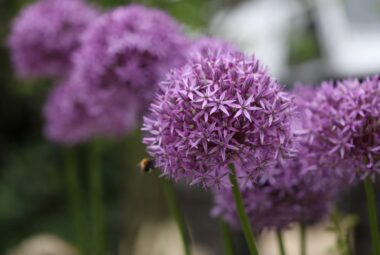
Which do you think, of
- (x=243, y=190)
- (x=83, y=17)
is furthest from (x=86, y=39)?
(x=243, y=190)

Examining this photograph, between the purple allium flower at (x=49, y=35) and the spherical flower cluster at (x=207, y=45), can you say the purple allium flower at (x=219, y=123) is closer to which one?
the spherical flower cluster at (x=207, y=45)

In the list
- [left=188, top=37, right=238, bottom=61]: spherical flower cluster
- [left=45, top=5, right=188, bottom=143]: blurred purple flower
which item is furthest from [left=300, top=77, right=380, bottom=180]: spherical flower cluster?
[left=45, top=5, right=188, bottom=143]: blurred purple flower

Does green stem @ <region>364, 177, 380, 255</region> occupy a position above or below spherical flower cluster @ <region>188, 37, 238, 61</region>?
below

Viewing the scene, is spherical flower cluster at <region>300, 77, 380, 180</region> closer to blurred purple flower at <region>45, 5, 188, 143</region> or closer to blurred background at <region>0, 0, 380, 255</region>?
blurred purple flower at <region>45, 5, 188, 143</region>

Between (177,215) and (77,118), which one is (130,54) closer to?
(177,215)

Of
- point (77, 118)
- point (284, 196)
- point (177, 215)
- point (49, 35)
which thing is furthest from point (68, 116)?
point (284, 196)

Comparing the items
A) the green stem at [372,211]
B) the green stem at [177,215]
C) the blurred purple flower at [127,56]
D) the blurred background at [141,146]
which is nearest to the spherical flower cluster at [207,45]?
the blurred purple flower at [127,56]
